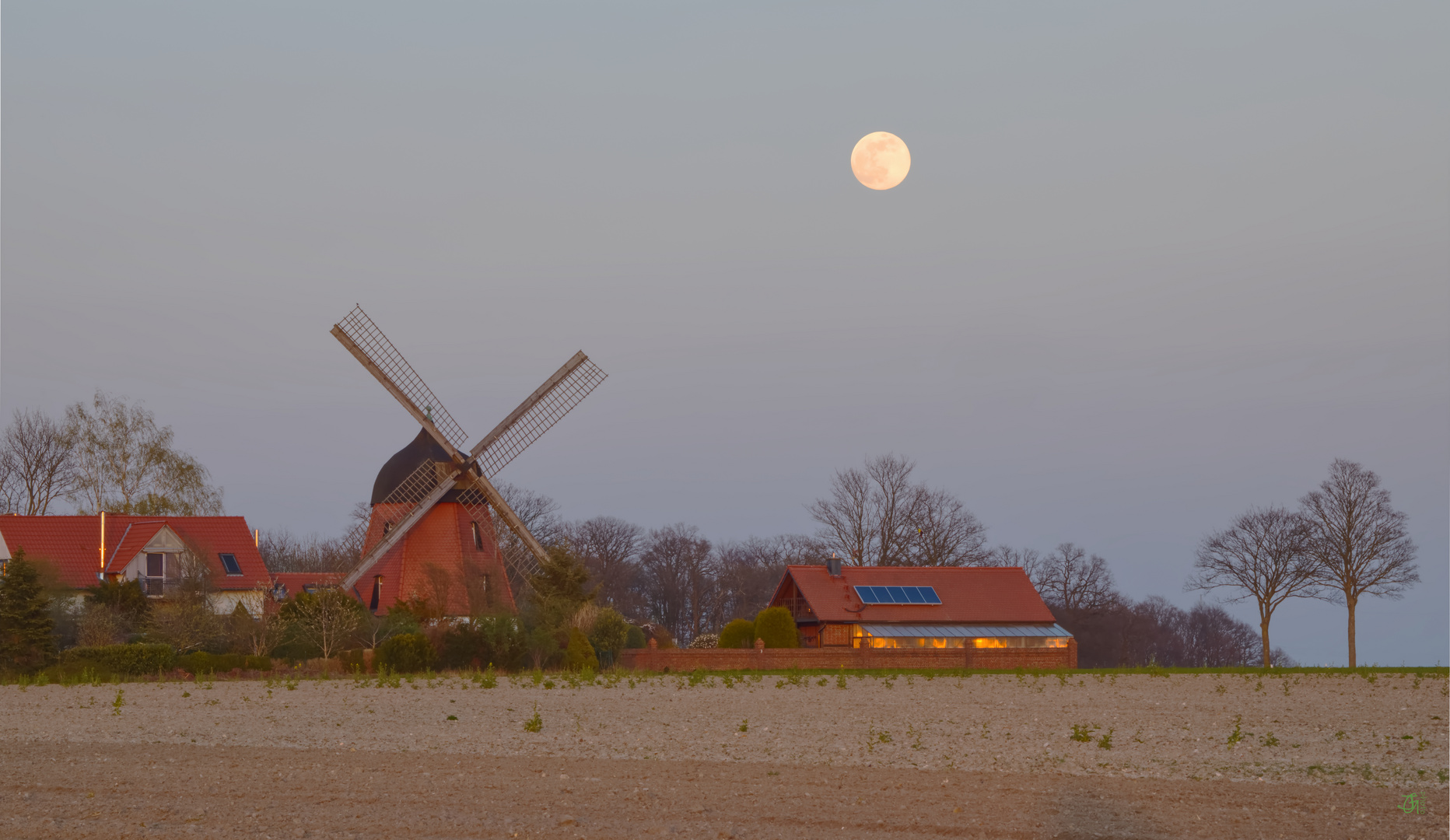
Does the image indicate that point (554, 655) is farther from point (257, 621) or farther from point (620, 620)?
point (257, 621)

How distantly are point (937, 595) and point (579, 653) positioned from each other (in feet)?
58.2

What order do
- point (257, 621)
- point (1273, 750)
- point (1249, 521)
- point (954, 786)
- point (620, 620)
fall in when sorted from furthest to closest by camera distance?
point (1249, 521) → point (620, 620) → point (257, 621) → point (1273, 750) → point (954, 786)

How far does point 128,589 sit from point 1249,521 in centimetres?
4218

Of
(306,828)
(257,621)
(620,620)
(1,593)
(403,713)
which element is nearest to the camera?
(306,828)

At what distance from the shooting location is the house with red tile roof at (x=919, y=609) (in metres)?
42.5

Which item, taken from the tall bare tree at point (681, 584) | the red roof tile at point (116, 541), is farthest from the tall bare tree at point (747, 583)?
the red roof tile at point (116, 541)

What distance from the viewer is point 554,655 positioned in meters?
31.0

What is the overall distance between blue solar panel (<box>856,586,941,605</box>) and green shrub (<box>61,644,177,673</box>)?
24234 mm

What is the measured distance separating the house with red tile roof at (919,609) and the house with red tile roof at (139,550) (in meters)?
19.3

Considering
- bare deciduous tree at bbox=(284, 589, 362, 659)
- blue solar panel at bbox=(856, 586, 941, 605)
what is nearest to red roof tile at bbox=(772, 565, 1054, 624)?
blue solar panel at bbox=(856, 586, 941, 605)

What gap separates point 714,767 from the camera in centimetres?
1152

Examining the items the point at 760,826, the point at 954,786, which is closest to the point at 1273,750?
the point at 954,786

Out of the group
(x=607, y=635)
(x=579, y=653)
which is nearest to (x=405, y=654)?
(x=579, y=653)

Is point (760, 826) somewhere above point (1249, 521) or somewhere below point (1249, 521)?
below
